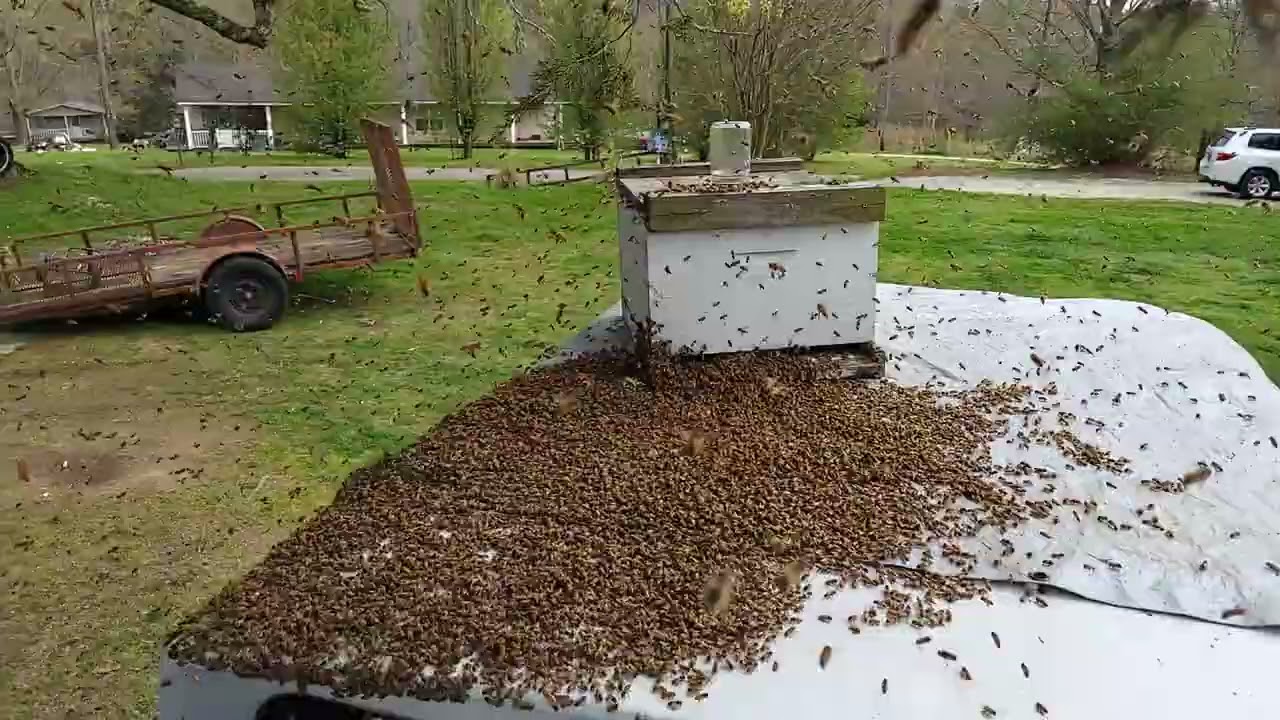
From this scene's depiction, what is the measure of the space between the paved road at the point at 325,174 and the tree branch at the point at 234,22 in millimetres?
10316

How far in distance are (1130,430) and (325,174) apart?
48.2ft

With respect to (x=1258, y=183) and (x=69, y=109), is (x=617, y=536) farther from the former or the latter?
(x=69, y=109)

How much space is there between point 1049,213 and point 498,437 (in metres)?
8.86

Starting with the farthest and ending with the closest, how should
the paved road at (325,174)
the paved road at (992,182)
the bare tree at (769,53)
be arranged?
the paved road at (325,174) → the paved road at (992,182) → the bare tree at (769,53)

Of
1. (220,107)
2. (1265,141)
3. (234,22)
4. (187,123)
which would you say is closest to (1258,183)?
(1265,141)

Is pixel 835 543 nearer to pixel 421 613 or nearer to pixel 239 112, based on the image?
pixel 421 613

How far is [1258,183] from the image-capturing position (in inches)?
462

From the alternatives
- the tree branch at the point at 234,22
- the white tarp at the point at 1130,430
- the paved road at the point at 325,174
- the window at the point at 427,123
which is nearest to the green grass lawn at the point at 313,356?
the window at the point at 427,123

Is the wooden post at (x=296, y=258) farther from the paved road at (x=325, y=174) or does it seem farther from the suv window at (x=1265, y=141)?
the suv window at (x=1265, y=141)

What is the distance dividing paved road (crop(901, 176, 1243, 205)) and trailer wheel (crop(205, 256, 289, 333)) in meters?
8.87

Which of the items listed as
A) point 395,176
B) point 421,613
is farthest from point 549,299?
point 421,613

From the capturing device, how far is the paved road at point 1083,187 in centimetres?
1173

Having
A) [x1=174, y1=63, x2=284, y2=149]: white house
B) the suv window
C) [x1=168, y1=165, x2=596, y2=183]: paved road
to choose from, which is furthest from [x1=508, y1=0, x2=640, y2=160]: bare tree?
[x1=174, y1=63, x2=284, y2=149]: white house

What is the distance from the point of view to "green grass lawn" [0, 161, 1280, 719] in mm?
3303
